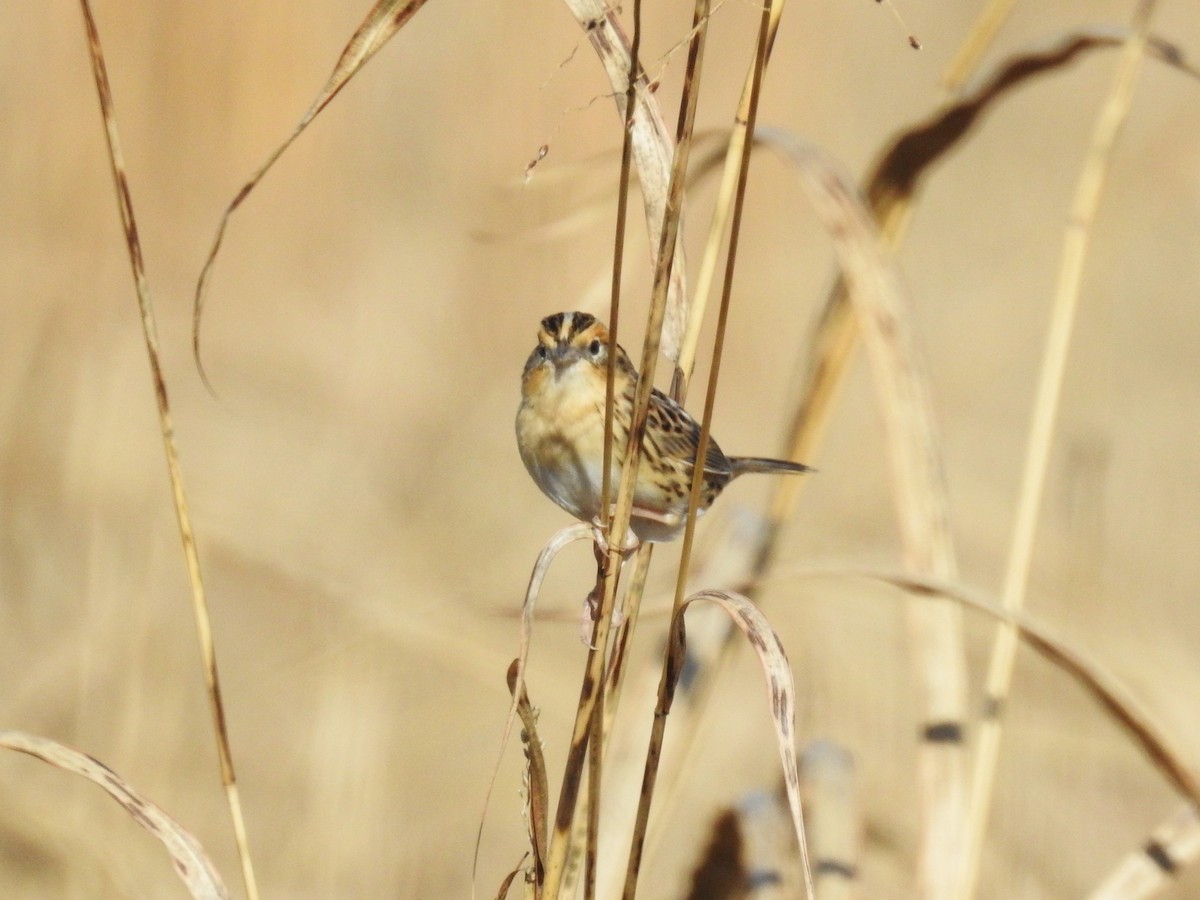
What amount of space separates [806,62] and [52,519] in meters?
3.06

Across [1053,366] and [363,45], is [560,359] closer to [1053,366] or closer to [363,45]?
[1053,366]

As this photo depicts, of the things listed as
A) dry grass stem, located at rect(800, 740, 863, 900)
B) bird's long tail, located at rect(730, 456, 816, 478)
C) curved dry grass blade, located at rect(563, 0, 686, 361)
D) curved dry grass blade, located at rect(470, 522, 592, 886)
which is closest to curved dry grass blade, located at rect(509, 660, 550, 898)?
curved dry grass blade, located at rect(470, 522, 592, 886)

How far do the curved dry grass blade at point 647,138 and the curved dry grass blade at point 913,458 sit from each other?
0.30 m

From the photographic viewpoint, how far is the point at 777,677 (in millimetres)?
1181

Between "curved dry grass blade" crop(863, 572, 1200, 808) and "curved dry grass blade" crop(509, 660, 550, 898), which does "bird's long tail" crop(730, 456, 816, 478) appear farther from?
"curved dry grass blade" crop(509, 660, 550, 898)

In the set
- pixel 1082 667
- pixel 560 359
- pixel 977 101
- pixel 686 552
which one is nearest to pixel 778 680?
pixel 686 552

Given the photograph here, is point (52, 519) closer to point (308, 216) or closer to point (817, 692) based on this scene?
point (308, 216)

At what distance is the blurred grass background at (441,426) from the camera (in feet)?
8.80

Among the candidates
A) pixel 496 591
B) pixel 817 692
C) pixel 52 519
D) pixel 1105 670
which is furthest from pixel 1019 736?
pixel 52 519

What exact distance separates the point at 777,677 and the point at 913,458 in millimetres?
586

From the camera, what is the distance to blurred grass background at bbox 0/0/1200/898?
8.80 feet

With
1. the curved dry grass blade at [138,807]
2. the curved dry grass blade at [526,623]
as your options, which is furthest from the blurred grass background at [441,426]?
the curved dry grass blade at [138,807]

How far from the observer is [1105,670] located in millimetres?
1479

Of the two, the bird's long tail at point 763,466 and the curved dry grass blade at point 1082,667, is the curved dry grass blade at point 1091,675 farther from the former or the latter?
the bird's long tail at point 763,466
